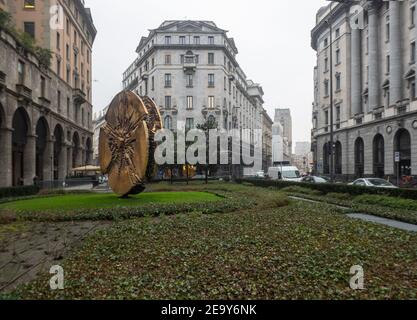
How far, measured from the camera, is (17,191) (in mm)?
24453

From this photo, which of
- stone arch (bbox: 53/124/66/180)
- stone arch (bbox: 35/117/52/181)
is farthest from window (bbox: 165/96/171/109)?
stone arch (bbox: 35/117/52/181)

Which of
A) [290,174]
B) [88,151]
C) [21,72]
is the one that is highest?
[21,72]

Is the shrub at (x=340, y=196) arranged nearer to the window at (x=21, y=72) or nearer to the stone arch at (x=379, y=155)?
the stone arch at (x=379, y=155)

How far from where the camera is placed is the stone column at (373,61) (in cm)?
4341

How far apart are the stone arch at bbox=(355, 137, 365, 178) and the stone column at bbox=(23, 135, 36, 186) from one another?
126ft

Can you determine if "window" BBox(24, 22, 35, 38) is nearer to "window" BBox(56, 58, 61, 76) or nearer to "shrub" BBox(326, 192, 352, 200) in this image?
"window" BBox(56, 58, 61, 76)

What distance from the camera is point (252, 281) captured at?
18.3 ft

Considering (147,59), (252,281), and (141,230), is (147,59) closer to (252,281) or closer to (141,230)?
(141,230)

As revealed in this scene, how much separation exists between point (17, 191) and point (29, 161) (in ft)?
37.5

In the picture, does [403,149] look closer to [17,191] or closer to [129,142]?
[129,142]

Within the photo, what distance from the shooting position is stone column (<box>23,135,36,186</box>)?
3453cm

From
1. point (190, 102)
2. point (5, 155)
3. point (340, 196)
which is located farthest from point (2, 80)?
point (190, 102)

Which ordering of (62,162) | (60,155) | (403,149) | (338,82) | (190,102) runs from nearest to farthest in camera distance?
(403,149), (60,155), (62,162), (338,82), (190,102)
